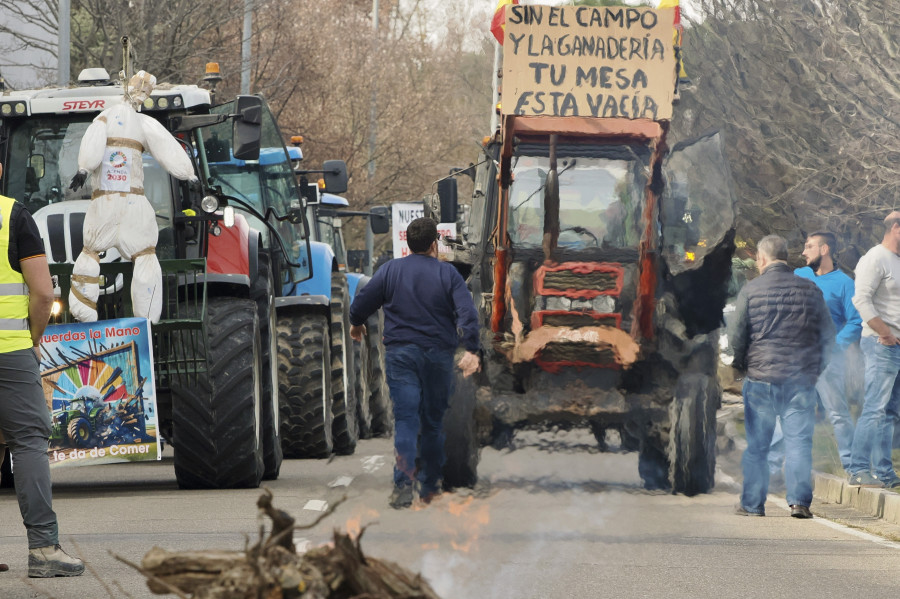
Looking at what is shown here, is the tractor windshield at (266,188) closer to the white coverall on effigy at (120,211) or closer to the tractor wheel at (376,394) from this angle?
the tractor wheel at (376,394)

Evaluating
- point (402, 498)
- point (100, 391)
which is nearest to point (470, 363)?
point (402, 498)

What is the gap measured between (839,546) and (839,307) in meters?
4.01

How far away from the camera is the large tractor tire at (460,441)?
11117mm

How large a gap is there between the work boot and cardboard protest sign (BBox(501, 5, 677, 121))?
5788 millimetres

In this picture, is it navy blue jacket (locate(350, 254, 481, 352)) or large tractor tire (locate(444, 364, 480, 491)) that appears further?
large tractor tire (locate(444, 364, 480, 491))

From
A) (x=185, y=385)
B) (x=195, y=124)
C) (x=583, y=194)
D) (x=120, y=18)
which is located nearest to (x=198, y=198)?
(x=195, y=124)

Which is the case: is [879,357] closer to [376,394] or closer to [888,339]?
[888,339]

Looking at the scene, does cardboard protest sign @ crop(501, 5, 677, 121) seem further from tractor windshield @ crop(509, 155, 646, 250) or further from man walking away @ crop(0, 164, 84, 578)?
man walking away @ crop(0, 164, 84, 578)

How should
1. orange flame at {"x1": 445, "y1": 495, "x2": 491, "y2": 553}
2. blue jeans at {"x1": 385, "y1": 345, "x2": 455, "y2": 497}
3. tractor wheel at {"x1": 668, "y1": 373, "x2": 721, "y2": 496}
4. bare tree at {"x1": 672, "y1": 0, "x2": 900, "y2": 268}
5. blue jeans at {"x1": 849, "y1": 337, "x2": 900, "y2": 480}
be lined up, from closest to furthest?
orange flame at {"x1": 445, "y1": 495, "x2": 491, "y2": 553}, blue jeans at {"x1": 385, "y1": 345, "x2": 455, "y2": 497}, tractor wheel at {"x1": 668, "y1": 373, "x2": 721, "y2": 496}, blue jeans at {"x1": 849, "y1": 337, "x2": 900, "y2": 480}, bare tree at {"x1": 672, "y1": 0, "x2": 900, "y2": 268}

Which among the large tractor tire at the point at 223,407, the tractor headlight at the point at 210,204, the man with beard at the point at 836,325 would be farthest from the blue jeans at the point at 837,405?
the tractor headlight at the point at 210,204

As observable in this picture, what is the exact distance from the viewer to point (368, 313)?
1037 centimetres

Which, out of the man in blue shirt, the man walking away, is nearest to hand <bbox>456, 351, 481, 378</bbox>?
the man in blue shirt

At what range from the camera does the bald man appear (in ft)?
38.4

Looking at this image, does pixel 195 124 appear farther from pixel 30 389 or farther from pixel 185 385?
pixel 30 389
